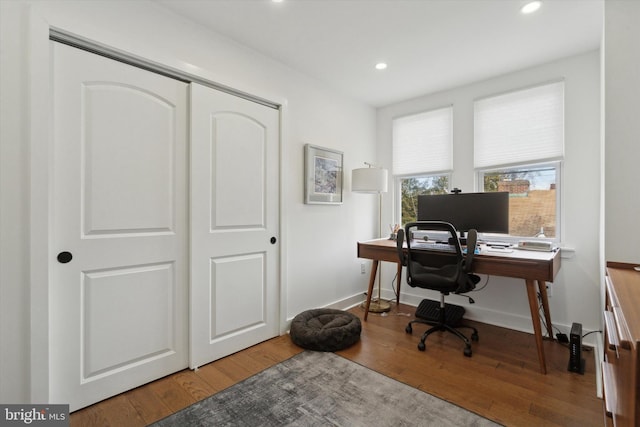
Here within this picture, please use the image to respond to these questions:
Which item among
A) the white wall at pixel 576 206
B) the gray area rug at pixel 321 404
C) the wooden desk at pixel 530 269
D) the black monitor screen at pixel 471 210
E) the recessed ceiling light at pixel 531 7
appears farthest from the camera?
the black monitor screen at pixel 471 210

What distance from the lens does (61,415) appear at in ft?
5.09

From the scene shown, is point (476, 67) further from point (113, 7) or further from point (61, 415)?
point (61, 415)

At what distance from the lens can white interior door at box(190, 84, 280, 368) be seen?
2133mm

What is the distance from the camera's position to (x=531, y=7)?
196 centimetres

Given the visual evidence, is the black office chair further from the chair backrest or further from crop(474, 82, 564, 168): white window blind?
crop(474, 82, 564, 168): white window blind

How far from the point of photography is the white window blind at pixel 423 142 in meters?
3.35

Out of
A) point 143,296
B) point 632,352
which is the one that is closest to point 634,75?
point 632,352

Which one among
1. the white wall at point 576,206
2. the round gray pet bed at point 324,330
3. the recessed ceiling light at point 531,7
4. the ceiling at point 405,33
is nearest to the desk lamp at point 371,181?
the round gray pet bed at point 324,330

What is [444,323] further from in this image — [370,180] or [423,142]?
[423,142]

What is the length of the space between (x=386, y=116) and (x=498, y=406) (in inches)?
127

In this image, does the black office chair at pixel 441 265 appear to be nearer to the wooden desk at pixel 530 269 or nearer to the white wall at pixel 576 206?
the wooden desk at pixel 530 269

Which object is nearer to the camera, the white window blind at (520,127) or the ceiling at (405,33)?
the ceiling at (405,33)

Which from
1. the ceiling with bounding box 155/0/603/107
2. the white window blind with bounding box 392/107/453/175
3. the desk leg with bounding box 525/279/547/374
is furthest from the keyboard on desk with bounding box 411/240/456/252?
the ceiling with bounding box 155/0/603/107

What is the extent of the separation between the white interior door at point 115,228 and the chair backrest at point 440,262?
1.80 m
